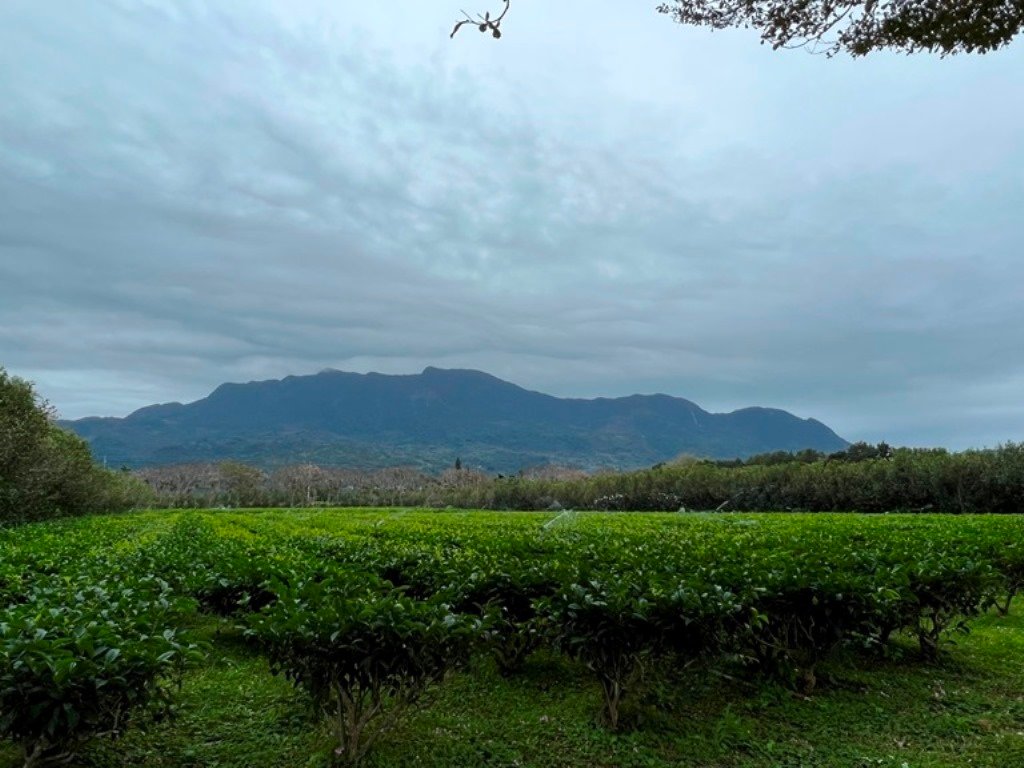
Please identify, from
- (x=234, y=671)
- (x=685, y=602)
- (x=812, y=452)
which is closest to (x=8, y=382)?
(x=234, y=671)

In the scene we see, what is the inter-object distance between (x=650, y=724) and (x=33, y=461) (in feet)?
89.0

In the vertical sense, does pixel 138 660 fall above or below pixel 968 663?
above

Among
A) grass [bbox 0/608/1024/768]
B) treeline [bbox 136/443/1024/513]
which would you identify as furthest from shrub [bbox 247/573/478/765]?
treeline [bbox 136/443/1024/513]

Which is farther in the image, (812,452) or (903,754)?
(812,452)

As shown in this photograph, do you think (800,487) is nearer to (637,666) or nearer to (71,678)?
(637,666)

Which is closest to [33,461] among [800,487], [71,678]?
[71,678]

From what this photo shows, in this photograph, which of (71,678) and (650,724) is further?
(650,724)

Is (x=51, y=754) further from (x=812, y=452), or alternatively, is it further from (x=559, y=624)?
(x=812, y=452)

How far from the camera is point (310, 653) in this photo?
3715mm

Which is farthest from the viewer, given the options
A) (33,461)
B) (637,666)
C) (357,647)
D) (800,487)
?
(800,487)

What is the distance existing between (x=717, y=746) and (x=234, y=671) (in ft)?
14.8

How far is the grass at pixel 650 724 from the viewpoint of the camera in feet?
14.1

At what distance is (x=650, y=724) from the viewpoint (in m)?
4.73

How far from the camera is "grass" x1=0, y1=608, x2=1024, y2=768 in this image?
4285 millimetres
